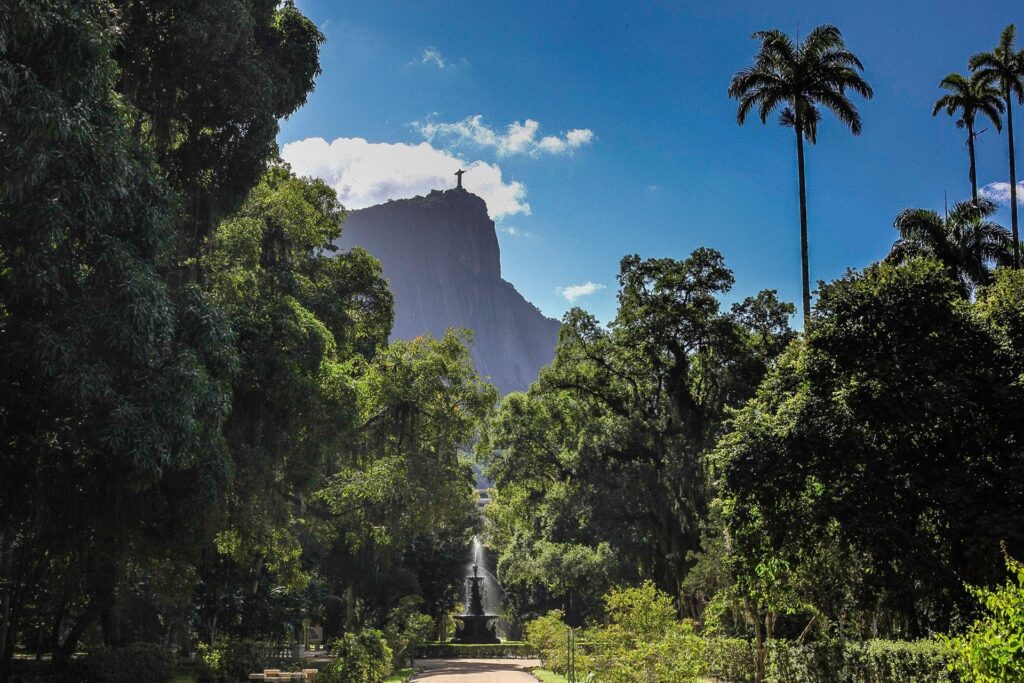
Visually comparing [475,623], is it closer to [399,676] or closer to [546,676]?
[399,676]

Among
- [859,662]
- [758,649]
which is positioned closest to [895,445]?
[859,662]

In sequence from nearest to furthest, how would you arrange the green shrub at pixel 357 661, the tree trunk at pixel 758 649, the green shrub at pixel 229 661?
the tree trunk at pixel 758 649
the green shrub at pixel 357 661
the green shrub at pixel 229 661

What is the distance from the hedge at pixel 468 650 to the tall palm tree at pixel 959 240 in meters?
26.5

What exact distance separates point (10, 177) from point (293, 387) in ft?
30.4

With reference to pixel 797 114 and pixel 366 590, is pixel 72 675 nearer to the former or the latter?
pixel 797 114

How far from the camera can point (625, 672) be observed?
1452 cm

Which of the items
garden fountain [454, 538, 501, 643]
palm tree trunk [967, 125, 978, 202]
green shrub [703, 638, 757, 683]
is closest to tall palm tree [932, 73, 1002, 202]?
palm tree trunk [967, 125, 978, 202]

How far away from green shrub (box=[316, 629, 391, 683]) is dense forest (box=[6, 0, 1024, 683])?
0.55 feet

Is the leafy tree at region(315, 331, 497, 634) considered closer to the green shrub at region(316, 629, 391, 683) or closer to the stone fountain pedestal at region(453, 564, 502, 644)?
the green shrub at region(316, 629, 391, 683)

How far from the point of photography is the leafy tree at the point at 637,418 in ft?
103

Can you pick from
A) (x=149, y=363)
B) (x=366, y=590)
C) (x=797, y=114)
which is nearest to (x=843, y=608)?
(x=797, y=114)

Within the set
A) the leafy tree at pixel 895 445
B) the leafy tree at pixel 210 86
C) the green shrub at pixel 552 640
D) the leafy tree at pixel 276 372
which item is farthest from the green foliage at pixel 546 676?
the leafy tree at pixel 210 86

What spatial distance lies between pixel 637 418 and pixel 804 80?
13.7m

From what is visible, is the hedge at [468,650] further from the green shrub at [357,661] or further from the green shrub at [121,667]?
the green shrub at [121,667]
